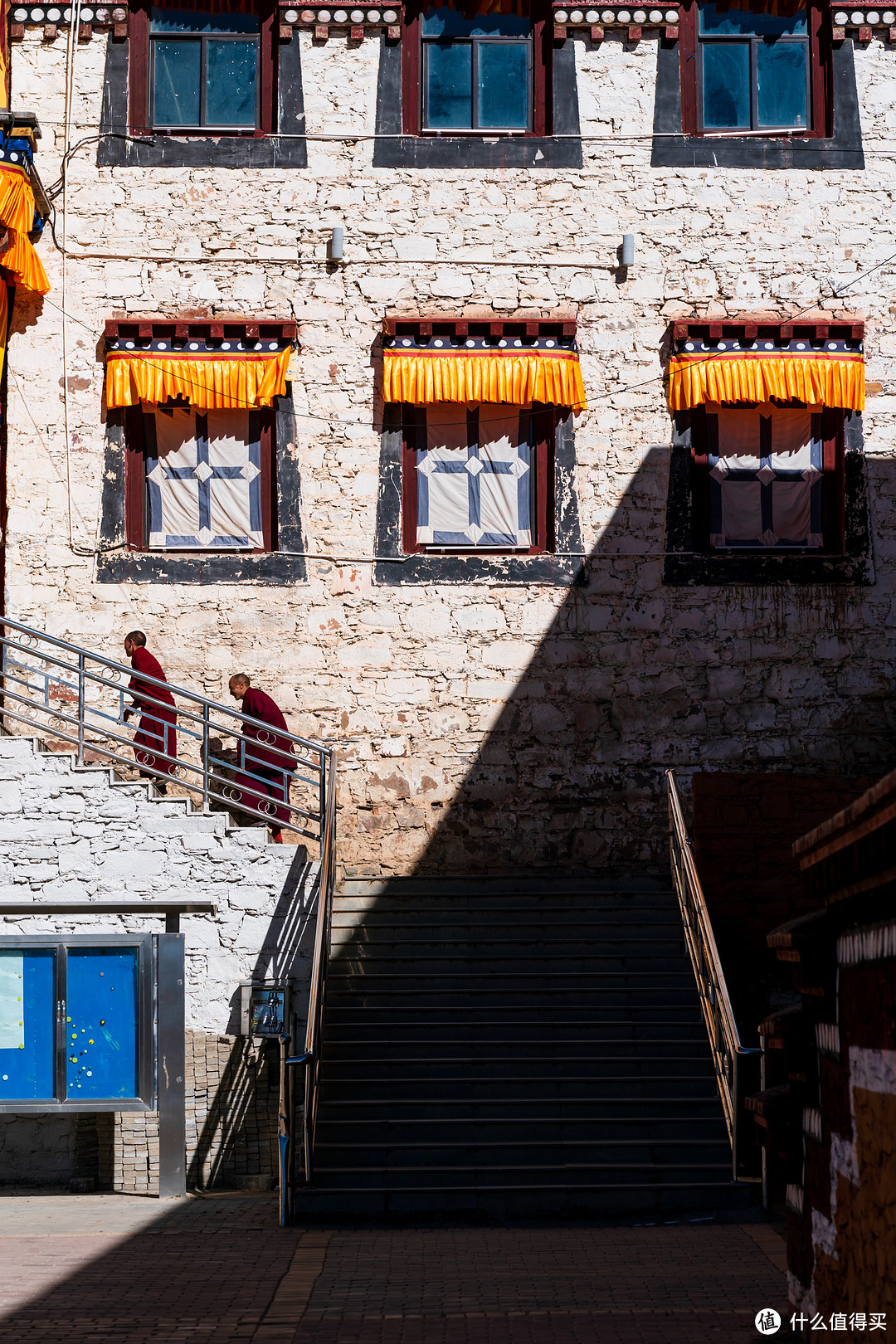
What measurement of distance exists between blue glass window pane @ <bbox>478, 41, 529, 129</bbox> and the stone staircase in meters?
7.34

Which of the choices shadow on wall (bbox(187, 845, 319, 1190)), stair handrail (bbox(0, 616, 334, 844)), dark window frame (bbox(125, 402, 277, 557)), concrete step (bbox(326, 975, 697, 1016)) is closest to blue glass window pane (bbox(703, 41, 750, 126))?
dark window frame (bbox(125, 402, 277, 557))

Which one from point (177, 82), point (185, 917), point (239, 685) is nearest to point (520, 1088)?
point (185, 917)

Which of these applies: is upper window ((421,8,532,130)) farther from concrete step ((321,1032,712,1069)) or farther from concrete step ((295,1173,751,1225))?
concrete step ((295,1173,751,1225))

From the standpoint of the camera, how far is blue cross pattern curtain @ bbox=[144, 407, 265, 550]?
46.4ft

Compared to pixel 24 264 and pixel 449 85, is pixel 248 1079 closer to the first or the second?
pixel 24 264

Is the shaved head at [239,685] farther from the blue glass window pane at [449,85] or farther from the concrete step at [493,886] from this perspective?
the blue glass window pane at [449,85]

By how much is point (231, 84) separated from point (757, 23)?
5.18 metres

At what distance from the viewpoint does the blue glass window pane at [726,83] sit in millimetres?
14547

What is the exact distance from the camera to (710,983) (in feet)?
36.6

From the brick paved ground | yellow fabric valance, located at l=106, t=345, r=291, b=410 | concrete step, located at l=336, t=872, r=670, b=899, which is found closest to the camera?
the brick paved ground

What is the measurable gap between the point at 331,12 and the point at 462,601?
579 cm

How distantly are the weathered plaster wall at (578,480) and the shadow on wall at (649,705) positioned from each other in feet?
0.08

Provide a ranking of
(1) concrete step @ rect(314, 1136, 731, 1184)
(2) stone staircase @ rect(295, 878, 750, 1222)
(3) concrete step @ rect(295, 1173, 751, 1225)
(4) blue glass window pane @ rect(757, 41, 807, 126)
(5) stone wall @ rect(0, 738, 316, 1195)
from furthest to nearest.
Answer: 1. (4) blue glass window pane @ rect(757, 41, 807, 126)
2. (5) stone wall @ rect(0, 738, 316, 1195)
3. (1) concrete step @ rect(314, 1136, 731, 1184)
4. (2) stone staircase @ rect(295, 878, 750, 1222)
5. (3) concrete step @ rect(295, 1173, 751, 1225)

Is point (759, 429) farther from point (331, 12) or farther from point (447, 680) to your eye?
point (331, 12)
